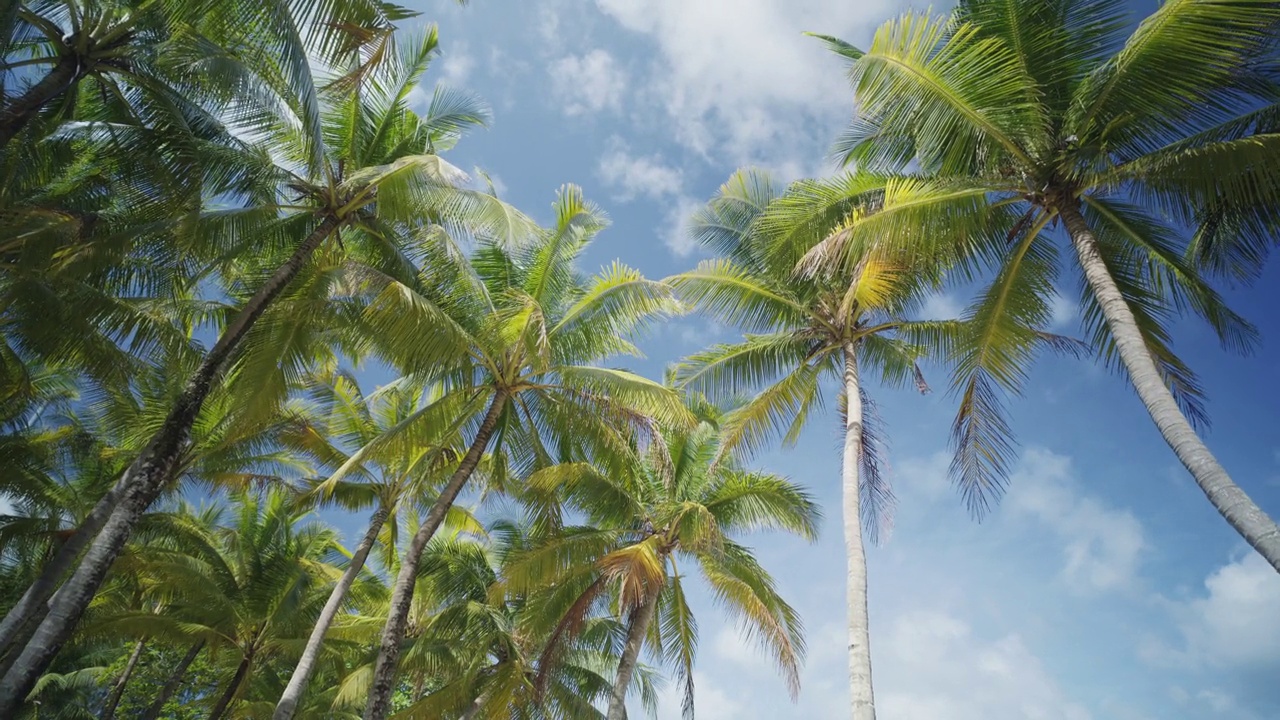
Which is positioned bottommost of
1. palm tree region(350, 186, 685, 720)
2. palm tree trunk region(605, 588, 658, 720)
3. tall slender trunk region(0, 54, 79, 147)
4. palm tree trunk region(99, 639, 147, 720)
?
palm tree trunk region(99, 639, 147, 720)

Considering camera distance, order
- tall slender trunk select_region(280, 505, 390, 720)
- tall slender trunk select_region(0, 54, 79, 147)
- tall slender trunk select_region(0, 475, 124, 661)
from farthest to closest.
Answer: tall slender trunk select_region(280, 505, 390, 720) < tall slender trunk select_region(0, 475, 124, 661) < tall slender trunk select_region(0, 54, 79, 147)

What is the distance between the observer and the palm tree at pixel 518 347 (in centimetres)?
1078

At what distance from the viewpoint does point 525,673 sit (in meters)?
15.3

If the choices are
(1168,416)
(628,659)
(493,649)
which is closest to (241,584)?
(493,649)

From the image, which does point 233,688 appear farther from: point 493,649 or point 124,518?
point 124,518

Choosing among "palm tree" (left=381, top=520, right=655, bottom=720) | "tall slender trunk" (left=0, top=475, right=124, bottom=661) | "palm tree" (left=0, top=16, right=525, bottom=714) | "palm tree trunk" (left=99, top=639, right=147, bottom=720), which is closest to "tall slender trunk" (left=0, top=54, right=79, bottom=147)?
"palm tree" (left=0, top=16, right=525, bottom=714)

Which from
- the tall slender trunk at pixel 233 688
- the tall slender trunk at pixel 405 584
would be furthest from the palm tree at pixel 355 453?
the tall slender trunk at pixel 233 688

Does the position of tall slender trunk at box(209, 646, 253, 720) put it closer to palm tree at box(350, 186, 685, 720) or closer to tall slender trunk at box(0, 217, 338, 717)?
palm tree at box(350, 186, 685, 720)

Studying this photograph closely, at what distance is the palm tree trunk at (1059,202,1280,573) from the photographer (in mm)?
5727

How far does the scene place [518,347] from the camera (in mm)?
11797

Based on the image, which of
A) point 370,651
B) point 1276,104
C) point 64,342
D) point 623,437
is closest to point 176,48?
point 64,342

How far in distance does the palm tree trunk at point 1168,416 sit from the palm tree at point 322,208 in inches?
272

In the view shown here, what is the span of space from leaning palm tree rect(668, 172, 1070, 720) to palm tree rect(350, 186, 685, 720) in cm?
119

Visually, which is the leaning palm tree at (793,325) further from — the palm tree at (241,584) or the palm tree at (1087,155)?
the palm tree at (241,584)
